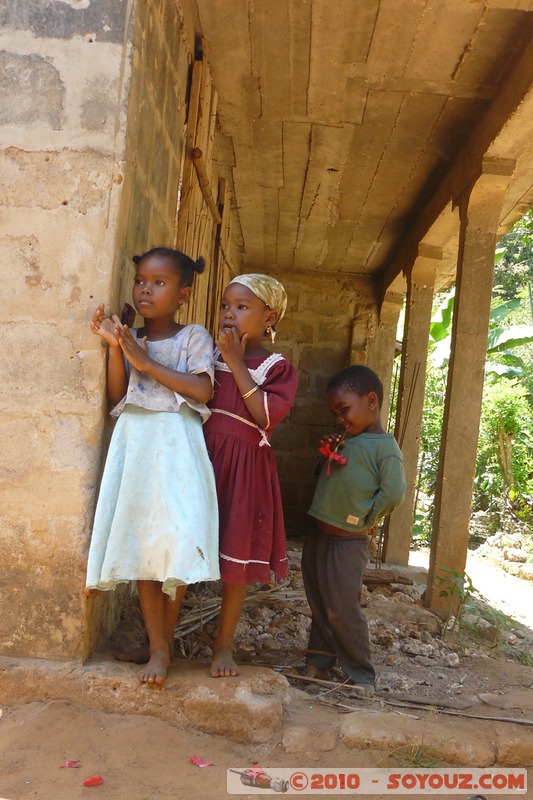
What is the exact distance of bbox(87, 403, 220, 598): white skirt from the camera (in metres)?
2.35

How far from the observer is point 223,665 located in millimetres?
2580

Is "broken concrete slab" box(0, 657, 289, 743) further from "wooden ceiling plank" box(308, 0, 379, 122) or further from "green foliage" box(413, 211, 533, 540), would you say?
"green foliage" box(413, 211, 533, 540)

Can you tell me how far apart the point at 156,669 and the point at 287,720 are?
497 millimetres

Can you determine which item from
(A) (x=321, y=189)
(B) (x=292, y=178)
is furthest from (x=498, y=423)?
(B) (x=292, y=178)

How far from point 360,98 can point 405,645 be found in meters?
3.29

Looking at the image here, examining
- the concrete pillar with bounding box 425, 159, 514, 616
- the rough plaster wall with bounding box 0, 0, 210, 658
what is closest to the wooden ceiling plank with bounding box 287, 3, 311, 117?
the concrete pillar with bounding box 425, 159, 514, 616

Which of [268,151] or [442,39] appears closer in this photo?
[442,39]

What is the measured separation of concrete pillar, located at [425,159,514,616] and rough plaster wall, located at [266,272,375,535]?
3.85 m

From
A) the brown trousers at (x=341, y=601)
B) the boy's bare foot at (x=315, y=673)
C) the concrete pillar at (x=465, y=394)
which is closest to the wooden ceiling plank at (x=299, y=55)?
the concrete pillar at (x=465, y=394)

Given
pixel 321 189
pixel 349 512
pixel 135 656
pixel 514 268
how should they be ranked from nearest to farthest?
pixel 135 656, pixel 349 512, pixel 321 189, pixel 514 268

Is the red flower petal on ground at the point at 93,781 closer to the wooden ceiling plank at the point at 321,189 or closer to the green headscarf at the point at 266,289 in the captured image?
the green headscarf at the point at 266,289

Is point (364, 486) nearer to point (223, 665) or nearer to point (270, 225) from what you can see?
point (223, 665)

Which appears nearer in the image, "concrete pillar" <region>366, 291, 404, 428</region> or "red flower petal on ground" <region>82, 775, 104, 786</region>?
"red flower petal on ground" <region>82, 775, 104, 786</region>

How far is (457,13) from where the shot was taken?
360cm
